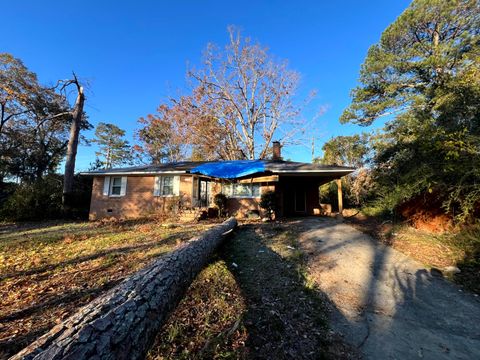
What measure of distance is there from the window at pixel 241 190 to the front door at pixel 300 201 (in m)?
4.53

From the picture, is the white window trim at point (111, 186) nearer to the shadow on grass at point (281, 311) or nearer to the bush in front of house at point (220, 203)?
Result: the bush in front of house at point (220, 203)

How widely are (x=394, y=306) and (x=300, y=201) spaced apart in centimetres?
1198

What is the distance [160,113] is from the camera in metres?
25.0

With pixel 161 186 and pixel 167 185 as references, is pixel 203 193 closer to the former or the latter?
pixel 167 185

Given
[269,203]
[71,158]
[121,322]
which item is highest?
[71,158]

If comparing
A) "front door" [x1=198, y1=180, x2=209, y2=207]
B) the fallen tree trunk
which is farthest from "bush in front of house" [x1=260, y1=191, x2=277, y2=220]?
the fallen tree trunk

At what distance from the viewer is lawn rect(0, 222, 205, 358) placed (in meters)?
2.88

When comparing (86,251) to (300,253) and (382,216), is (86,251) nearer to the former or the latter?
(300,253)

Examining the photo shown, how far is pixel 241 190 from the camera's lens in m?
12.2

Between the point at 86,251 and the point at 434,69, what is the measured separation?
686 inches

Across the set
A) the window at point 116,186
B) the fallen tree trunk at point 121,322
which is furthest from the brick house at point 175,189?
the fallen tree trunk at point 121,322

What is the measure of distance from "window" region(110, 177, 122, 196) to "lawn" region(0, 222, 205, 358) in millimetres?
6287

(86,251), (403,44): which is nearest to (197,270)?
(86,251)

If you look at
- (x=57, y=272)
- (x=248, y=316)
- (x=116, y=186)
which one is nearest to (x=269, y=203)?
(x=248, y=316)
